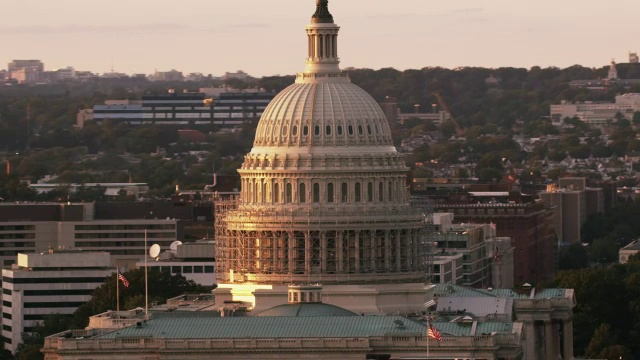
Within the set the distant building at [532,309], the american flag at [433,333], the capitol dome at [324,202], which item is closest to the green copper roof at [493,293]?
the distant building at [532,309]

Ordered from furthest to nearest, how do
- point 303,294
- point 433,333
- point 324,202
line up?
point 324,202 < point 303,294 < point 433,333

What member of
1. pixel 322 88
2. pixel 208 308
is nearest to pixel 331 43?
pixel 322 88

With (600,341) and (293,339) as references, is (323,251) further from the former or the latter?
(293,339)

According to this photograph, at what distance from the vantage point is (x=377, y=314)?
512 ft

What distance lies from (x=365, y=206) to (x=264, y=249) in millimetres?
4968

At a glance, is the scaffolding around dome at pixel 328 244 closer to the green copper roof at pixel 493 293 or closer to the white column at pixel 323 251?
the white column at pixel 323 251

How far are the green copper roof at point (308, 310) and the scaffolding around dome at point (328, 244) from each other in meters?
9.28

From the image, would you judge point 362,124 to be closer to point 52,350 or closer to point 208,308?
point 208,308

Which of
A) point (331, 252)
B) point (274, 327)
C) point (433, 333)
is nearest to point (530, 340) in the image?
point (331, 252)

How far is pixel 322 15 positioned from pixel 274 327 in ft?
87.2

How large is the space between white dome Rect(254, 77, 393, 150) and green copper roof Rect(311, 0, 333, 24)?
3.45m

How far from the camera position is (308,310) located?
496 ft

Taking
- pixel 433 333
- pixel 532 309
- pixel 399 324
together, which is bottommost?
pixel 532 309

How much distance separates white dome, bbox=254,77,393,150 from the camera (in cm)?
16588
